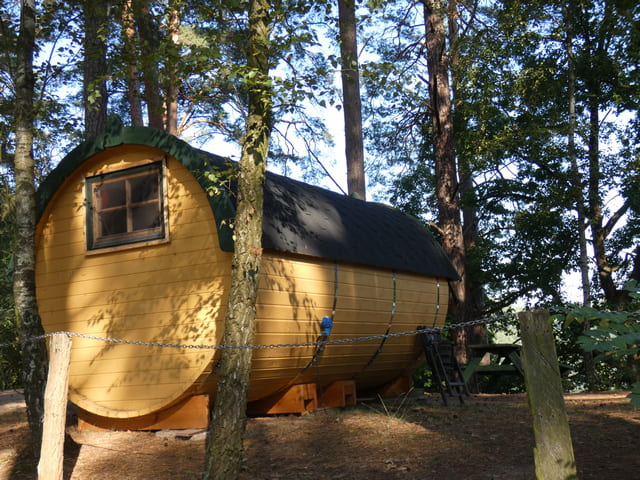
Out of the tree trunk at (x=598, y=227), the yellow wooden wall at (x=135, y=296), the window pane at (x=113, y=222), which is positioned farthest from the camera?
the tree trunk at (x=598, y=227)

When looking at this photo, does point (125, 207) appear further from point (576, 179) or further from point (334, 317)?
point (576, 179)

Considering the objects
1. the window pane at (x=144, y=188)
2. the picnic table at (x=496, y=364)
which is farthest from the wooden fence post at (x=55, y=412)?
the picnic table at (x=496, y=364)

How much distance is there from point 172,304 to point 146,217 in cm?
124

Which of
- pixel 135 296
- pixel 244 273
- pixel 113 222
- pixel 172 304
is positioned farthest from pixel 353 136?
pixel 244 273

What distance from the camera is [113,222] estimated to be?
346 inches

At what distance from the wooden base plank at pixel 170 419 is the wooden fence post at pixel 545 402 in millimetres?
4633

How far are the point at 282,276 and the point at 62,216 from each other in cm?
339

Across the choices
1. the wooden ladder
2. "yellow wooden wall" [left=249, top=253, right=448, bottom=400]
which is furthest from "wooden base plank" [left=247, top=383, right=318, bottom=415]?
the wooden ladder

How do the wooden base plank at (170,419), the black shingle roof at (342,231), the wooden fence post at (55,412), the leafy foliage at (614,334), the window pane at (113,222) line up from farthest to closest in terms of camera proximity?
the window pane at (113,222) → the black shingle roof at (342,231) → the wooden base plank at (170,419) → the wooden fence post at (55,412) → the leafy foliage at (614,334)

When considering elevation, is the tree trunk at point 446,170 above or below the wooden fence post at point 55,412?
above

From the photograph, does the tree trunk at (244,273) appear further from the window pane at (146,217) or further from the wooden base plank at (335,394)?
the wooden base plank at (335,394)

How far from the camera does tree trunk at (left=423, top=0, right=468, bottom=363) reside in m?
15.2

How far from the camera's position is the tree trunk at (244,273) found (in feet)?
19.5

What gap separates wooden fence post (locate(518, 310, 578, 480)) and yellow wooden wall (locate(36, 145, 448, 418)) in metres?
3.76
